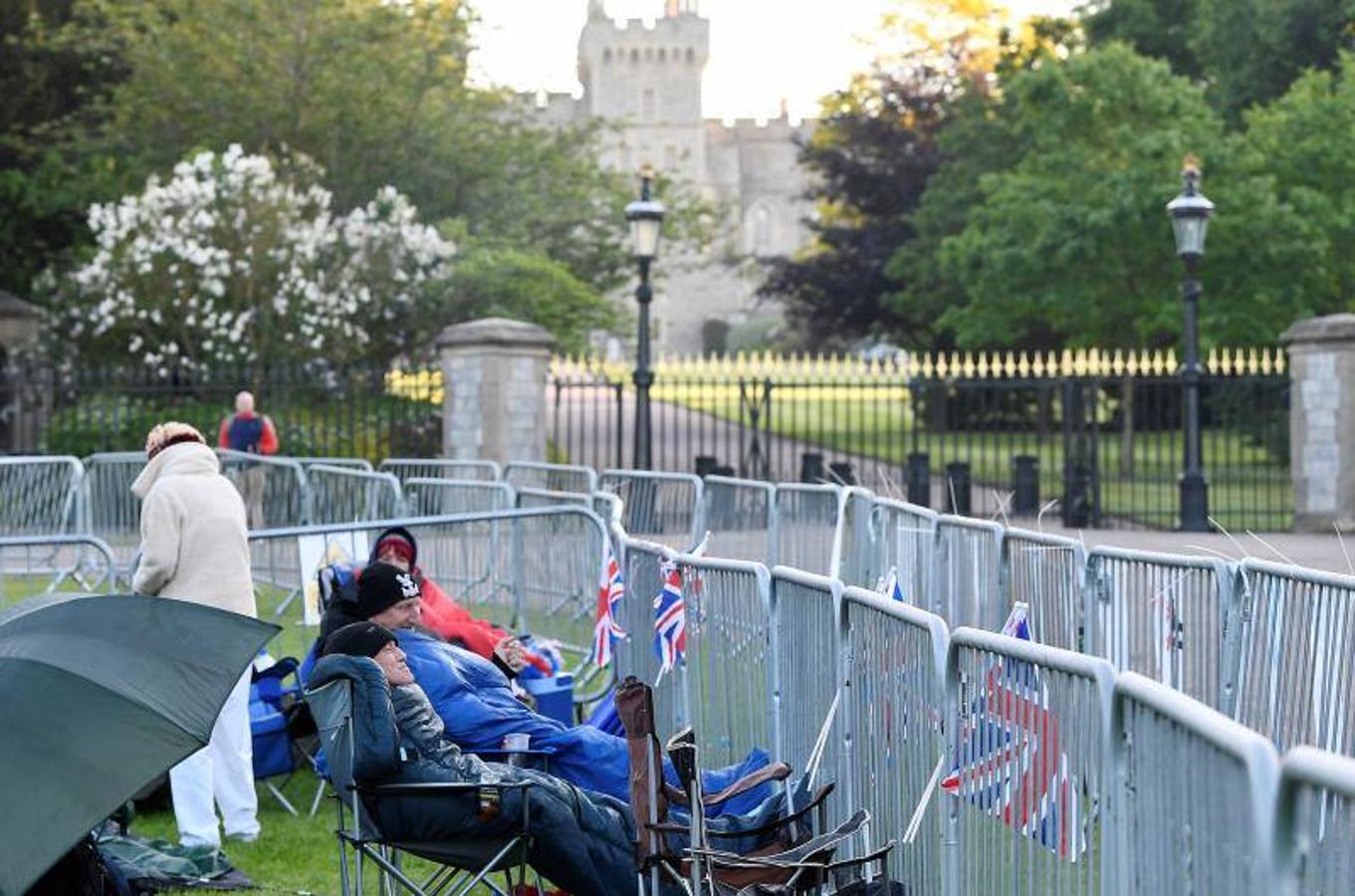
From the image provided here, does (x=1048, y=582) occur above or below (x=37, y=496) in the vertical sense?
above

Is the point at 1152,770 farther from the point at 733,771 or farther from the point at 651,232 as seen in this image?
the point at 651,232

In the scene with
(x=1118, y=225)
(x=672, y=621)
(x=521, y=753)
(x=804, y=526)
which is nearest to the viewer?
(x=521, y=753)

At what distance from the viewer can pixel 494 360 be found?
25.7m

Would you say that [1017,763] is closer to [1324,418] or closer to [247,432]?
[247,432]

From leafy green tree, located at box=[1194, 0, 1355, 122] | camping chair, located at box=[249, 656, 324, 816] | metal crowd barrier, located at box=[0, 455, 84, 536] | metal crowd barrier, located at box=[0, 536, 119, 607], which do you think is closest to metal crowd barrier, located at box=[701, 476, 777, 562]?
metal crowd barrier, located at box=[0, 536, 119, 607]

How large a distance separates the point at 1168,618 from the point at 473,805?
9.22 ft

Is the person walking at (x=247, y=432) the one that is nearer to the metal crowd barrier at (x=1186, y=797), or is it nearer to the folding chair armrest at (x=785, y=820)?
the folding chair armrest at (x=785, y=820)

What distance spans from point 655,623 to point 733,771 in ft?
5.26

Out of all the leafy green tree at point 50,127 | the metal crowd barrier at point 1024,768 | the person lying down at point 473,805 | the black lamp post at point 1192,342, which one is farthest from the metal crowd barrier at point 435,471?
the metal crowd barrier at point 1024,768

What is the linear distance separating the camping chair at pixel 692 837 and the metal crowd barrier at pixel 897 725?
10 cm

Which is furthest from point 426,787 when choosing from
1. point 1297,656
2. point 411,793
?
point 1297,656

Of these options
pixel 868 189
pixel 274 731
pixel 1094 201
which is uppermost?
pixel 868 189

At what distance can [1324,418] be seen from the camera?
25.6 m

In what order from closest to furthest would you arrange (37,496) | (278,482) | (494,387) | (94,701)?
(94,701) → (37,496) → (278,482) → (494,387)
